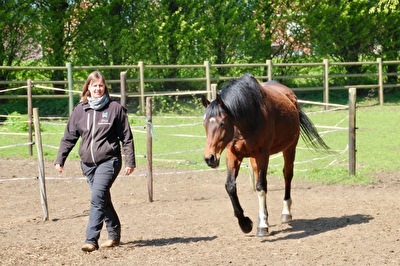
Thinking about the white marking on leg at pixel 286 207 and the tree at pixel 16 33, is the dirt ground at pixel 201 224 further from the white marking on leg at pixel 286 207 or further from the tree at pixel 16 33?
the tree at pixel 16 33

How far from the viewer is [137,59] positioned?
22.3 m

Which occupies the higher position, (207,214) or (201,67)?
(201,67)

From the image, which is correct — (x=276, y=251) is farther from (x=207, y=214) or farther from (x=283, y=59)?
(x=283, y=59)

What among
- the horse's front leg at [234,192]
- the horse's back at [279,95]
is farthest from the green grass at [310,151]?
the horse's front leg at [234,192]

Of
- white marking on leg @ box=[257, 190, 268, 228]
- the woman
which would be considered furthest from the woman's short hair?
white marking on leg @ box=[257, 190, 268, 228]

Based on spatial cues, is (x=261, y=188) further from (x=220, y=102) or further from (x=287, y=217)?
(x=220, y=102)

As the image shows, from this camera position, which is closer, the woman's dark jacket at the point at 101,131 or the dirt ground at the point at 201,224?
the dirt ground at the point at 201,224

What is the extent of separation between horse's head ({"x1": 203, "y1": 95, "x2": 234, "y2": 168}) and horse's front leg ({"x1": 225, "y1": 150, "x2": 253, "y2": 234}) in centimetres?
43

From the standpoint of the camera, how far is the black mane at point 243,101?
7641 millimetres

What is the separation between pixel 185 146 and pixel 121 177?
346 centimetres

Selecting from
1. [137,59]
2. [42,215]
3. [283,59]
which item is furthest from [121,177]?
[283,59]

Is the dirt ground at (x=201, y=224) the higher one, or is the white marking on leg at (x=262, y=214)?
the white marking on leg at (x=262, y=214)

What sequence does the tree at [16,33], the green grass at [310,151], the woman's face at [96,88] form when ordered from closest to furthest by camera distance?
the woman's face at [96,88], the green grass at [310,151], the tree at [16,33]

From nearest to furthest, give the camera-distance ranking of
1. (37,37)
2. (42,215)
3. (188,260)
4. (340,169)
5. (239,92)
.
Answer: (188,260)
(239,92)
(42,215)
(340,169)
(37,37)
